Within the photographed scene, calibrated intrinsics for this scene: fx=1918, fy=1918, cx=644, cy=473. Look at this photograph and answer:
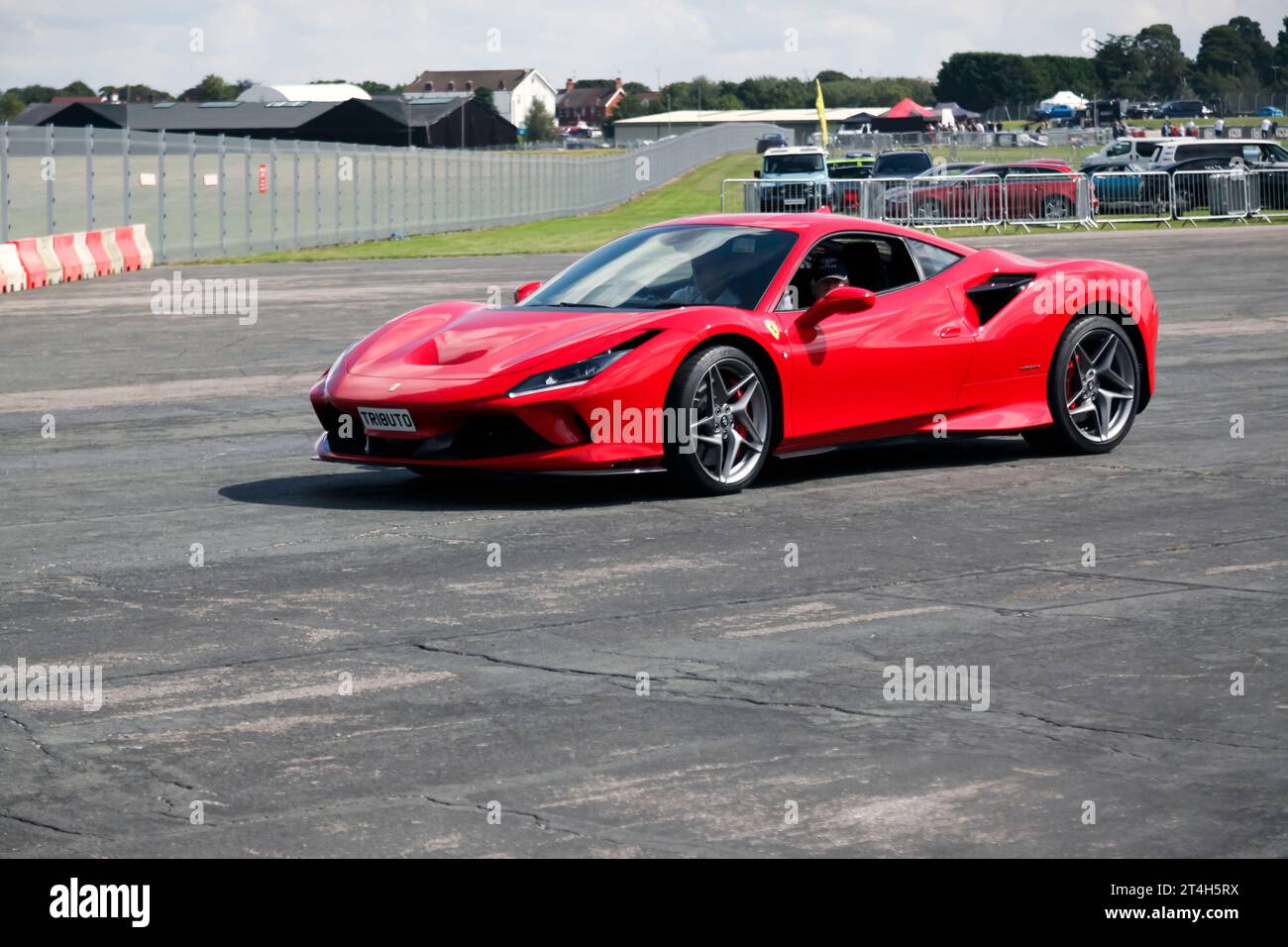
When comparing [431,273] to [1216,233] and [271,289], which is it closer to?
[271,289]

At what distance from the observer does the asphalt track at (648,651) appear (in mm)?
4715

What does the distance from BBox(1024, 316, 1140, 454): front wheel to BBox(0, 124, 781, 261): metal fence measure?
999 inches

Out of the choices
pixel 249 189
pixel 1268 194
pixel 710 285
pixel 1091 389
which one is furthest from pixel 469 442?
pixel 1268 194

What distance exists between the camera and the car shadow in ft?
31.8

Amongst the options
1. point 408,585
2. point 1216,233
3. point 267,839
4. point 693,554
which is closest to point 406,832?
point 267,839

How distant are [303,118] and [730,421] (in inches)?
4290

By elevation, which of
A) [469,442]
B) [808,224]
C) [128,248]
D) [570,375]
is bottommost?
[469,442]

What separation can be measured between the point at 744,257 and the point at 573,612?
353 centimetres

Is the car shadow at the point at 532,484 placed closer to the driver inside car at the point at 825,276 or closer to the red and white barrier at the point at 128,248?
the driver inside car at the point at 825,276

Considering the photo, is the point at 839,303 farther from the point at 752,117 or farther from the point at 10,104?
the point at 752,117

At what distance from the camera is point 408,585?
24.9 feet

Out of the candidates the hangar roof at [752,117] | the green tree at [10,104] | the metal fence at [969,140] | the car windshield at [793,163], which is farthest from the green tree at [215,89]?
the car windshield at [793,163]

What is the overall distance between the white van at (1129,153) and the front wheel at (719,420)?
41.3 meters

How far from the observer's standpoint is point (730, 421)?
31.5ft
